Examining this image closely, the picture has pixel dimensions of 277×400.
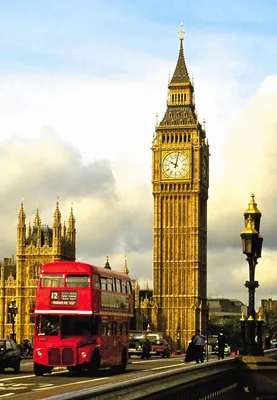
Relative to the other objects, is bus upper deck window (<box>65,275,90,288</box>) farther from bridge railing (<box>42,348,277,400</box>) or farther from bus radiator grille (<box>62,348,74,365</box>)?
bridge railing (<box>42,348,277,400</box>)

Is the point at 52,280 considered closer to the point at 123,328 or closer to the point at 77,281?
the point at 77,281

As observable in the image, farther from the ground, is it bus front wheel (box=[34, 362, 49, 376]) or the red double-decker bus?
the red double-decker bus

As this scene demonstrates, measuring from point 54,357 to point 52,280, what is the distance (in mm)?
2541

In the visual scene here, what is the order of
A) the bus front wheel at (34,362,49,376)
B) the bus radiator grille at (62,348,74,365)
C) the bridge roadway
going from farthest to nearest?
the bus front wheel at (34,362,49,376) < the bus radiator grille at (62,348,74,365) < the bridge roadway

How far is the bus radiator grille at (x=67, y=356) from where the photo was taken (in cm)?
3481

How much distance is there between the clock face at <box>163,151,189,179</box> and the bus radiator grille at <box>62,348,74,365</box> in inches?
3815

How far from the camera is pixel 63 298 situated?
34.7 metres

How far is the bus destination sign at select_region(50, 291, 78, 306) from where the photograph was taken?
34.6m

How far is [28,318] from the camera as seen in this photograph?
122m

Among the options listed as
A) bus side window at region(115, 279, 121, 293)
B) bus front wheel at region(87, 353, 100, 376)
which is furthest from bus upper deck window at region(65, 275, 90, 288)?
bus side window at region(115, 279, 121, 293)

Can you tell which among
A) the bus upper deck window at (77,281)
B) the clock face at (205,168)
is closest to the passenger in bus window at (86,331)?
the bus upper deck window at (77,281)

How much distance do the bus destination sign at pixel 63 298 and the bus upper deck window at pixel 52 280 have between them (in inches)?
11.9

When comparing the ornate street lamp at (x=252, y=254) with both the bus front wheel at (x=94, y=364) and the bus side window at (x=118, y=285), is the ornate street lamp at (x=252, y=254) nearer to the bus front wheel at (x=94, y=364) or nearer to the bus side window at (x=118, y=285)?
the bus front wheel at (x=94, y=364)

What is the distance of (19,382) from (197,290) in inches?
3910
